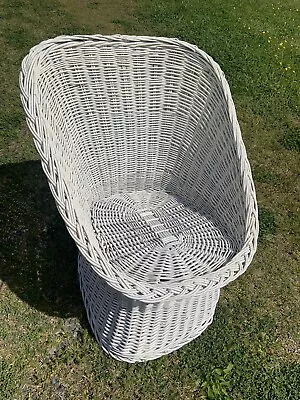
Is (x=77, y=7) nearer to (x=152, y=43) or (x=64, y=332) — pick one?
(x=152, y=43)

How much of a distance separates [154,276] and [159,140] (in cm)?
92

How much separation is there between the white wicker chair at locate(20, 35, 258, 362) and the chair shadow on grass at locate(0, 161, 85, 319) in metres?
0.17

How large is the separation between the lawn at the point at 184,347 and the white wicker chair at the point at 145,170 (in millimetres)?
125

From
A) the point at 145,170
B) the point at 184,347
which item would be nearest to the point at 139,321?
the point at 184,347

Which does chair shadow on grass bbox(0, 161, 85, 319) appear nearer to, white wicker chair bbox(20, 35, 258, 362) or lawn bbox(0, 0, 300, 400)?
lawn bbox(0, 0, 300, 400)

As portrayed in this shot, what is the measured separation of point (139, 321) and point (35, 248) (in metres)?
0.96

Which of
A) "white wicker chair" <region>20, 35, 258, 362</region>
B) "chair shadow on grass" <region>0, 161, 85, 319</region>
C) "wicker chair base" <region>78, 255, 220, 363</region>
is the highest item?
"white wicker chair" <region>20, 35, 258, 362</region>

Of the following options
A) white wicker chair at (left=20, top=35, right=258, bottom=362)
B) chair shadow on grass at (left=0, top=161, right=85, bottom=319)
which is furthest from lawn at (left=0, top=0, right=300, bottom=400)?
white wicker chair at (left=20, top=35, right=258, bottom=362)

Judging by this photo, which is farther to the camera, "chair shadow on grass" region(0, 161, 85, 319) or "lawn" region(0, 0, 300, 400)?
"chair shadow on grass" region(0, 161, 85, 319)

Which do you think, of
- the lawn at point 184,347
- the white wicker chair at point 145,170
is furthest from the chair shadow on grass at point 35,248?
the white wicker chair at point 145,170

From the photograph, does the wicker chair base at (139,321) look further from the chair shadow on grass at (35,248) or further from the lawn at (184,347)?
the chair shadow on grass at (35,248)

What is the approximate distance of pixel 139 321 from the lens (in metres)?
2.39

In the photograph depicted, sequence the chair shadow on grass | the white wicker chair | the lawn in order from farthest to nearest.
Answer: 1. the chair shadow on grass
2. the lawn
3. the white wicker chair

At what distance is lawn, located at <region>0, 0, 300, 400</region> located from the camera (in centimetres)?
251
